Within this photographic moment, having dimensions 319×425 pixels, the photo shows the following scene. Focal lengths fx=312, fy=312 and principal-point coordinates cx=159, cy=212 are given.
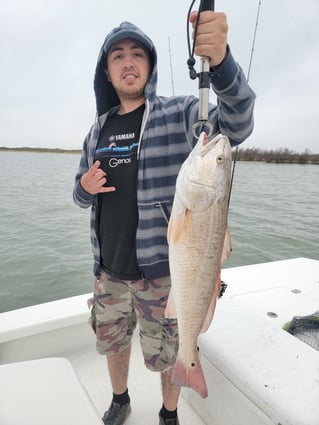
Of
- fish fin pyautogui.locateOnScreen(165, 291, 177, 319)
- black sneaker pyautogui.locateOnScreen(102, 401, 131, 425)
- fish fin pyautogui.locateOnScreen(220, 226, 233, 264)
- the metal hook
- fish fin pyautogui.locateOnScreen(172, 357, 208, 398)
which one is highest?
the metal hook

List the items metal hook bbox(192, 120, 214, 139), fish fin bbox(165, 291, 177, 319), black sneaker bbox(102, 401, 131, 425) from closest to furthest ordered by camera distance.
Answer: metal hook bbox(192, 120, 214, 139) → fish fin bbox(165, 291, 177, 319) → black sneaker bbox(102, 401, 131, 425)

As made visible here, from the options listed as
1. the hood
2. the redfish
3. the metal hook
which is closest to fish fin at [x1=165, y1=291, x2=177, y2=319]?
the redfish

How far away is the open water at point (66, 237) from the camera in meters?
5.94

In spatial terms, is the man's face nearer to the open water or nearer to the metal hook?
the metal hook

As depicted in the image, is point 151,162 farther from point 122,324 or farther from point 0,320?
point 0,320

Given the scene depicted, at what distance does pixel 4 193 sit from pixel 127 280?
559 inches

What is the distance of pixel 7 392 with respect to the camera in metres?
1.60

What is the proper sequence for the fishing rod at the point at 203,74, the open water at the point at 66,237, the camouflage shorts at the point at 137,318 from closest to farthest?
1. the fishing rod at the point at 203,74
2. the camouflage shorts at the point at 137,318
3. the open water at the point at 66,237

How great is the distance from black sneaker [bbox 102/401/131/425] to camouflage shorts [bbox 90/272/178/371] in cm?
57

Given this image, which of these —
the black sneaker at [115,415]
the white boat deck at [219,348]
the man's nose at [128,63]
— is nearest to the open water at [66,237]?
the white boat deck at [219,348]

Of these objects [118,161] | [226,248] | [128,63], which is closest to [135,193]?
[118,161]

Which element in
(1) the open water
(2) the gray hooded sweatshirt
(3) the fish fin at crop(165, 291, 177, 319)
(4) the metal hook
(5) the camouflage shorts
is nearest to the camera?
(4) the metal hook

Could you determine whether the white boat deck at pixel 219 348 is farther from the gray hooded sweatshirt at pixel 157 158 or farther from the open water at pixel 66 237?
the open water at pixel 66 237

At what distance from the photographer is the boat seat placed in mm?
1490
